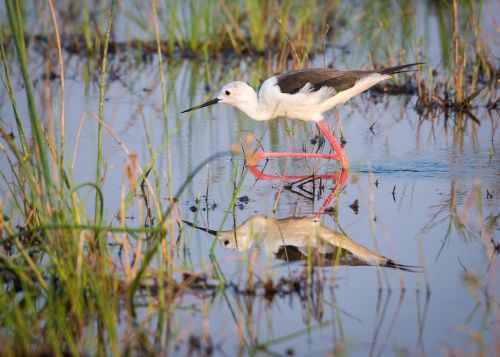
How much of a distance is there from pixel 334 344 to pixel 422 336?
35 cm

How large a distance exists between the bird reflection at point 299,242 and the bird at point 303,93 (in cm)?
134

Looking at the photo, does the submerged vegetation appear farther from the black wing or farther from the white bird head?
the black wing

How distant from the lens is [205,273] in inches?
157

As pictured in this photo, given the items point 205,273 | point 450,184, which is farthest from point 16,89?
point 205,273

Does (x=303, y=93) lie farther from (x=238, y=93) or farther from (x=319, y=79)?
(x=238, y=93)

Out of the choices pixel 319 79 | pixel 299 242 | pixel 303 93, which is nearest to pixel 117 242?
pixel 299 242

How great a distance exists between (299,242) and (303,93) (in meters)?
2.08

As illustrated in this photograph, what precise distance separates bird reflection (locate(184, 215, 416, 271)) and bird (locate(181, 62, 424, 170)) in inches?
52.9

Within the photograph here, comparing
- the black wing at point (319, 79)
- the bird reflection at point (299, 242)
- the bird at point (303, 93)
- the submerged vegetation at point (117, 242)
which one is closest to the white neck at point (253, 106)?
the bird at point (303, 93)

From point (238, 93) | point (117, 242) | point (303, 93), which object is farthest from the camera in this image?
point (238, 93)

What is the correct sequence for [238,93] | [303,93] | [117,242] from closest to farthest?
[117,242]
[303,93]
[238,93]

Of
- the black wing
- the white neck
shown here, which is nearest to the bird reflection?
the black wing

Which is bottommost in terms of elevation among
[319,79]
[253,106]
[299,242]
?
[299,242]

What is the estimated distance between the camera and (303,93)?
6367 mm
